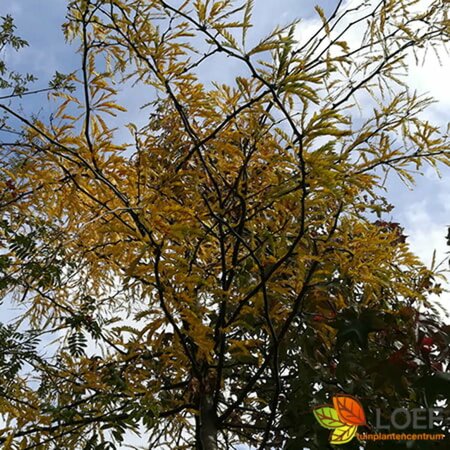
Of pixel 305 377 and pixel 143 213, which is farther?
pixel 305 377

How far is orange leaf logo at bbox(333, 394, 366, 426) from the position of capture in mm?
1593

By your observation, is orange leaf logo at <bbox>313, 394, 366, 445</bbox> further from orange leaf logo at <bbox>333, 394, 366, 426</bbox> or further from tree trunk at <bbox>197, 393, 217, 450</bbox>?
tree trunk at <bbox>197, 393, 217, 450</bbox>

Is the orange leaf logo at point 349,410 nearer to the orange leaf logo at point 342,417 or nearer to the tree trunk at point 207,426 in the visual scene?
the orange leaf logo at point 342,417

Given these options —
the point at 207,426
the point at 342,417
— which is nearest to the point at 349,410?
the point at 342,417

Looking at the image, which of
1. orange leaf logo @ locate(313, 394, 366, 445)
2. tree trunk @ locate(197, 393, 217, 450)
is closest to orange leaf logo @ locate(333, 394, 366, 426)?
orange leaf logo @ locate(313, 394, 366, 445)

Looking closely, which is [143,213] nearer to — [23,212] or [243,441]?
[23,212]

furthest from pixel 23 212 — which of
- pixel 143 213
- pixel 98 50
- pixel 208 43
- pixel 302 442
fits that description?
pixel 302 442

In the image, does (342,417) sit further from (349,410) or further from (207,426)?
(207,426)

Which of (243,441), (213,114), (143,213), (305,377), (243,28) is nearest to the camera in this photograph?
(243,28)

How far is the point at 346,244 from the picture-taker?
1.59m

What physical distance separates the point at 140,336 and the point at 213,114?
589mm

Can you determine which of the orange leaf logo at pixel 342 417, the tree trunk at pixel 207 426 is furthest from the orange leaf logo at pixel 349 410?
the tree trunk at pixel 207 426

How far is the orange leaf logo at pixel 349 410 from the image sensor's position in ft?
5.23

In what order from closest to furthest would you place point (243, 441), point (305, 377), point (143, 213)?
point (143, 213) → point (305, 377) → point (243, 441)
